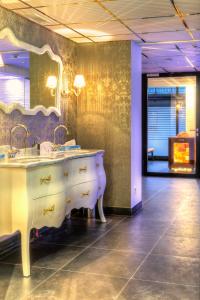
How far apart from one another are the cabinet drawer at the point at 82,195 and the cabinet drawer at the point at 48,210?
28cm

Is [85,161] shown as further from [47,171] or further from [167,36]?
[167,36]

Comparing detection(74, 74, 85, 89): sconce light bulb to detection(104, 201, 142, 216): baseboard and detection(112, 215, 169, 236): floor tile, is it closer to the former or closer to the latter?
detection(104, 201, 142, 216): baseboard

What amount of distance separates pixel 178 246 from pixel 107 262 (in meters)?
0.85

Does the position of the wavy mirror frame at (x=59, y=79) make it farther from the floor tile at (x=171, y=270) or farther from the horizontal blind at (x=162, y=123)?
the horizontal blind at (x=162, y=123)

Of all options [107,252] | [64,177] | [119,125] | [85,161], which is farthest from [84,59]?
[107,252]

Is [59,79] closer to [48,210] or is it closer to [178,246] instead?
[48,210]

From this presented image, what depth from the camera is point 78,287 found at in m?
3.16

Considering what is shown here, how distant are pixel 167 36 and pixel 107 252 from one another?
284cm

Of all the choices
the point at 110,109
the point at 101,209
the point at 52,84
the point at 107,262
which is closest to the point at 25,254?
the point at 107,262

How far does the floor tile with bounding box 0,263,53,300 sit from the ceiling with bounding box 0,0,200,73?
7.67 ft

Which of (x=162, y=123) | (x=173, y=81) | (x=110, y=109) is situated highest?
(x=173, y=81)

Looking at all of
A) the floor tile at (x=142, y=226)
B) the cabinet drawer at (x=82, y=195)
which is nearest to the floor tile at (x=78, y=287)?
the cabinet drawer at (x=82, y=195)

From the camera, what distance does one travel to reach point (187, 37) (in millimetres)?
5418

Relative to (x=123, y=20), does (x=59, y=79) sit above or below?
below
